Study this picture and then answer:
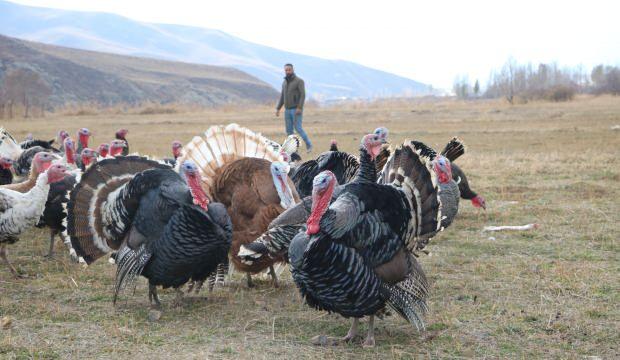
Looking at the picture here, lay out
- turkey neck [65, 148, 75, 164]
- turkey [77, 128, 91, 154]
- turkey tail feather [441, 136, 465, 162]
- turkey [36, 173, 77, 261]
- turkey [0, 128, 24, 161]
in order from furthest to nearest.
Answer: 1. turkey [77, 128, 91, 154]
2. turkey [0, 128, 24, 161]
3. turkey neck [65, 148, 75, 164]
4. turkey tail feather [441, 136, 465, 162]
5. turkey [36, 173, 77, 261]

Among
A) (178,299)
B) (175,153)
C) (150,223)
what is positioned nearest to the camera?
(150,223)

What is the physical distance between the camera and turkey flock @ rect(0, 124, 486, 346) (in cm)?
394

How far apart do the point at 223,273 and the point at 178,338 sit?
36.4 inches

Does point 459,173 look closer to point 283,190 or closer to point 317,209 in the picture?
point 283,190

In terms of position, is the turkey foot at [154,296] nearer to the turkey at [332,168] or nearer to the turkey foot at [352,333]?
the turkey foot at [352,333]

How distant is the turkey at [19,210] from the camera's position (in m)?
5.64

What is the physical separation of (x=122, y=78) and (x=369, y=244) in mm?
67012

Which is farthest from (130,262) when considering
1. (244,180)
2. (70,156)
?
(70,156)

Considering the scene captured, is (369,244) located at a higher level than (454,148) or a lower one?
lower

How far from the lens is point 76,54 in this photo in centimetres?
7450

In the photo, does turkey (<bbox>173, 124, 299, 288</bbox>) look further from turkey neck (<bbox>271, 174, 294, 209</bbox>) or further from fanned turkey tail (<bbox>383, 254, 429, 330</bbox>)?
fanned turkey tail (<bbox>383, 254, 429, 330</bbox>)

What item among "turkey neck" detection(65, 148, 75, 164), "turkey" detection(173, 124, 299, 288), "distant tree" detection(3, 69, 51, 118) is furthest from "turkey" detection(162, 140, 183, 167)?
"distant tree" detection(3, 69, 51, 118)

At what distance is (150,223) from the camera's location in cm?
471

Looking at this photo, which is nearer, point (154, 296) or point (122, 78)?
point (154, 296)
